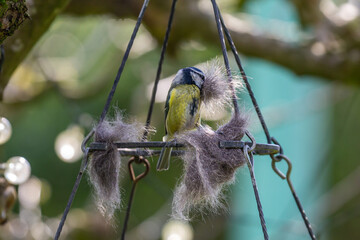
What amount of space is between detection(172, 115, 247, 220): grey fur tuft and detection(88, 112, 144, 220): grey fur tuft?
0.12 meters

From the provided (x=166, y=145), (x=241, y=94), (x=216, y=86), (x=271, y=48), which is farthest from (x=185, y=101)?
(x=241, y=94)

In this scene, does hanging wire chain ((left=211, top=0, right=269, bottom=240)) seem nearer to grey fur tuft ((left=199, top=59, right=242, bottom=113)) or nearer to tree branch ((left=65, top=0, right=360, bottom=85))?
grey fur tuft ((left=199, top=59, right=242, bottom=113))

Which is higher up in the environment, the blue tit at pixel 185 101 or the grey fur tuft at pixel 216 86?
the grey fur tuft at pixel 216 86

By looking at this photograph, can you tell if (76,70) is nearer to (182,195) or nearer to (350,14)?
(350,14)

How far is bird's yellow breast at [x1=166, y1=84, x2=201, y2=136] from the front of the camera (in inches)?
49.5

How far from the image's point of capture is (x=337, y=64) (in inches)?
89.9

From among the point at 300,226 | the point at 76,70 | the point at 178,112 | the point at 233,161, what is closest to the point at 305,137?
the point at 300,226

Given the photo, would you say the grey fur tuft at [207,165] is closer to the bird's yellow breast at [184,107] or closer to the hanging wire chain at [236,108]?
the hanging wire chain at [236,108]

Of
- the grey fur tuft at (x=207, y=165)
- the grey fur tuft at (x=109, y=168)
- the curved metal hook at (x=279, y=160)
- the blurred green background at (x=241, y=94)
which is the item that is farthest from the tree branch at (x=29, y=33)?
the curved metal hook at (x=279, y=160)

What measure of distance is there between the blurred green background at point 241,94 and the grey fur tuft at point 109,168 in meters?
0.24

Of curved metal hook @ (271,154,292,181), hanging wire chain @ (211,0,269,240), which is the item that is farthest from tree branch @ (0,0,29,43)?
curved metal hook @ (271,154,292,181)

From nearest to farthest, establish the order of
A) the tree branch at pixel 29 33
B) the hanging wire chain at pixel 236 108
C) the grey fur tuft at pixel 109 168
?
1. the hanging wire chain at pixel 236 108
2. the grey fur tuft at pixel 109 168
3. the tree branch at pixel 29 33

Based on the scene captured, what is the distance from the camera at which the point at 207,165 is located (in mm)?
925

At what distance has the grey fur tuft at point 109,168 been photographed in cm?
98
